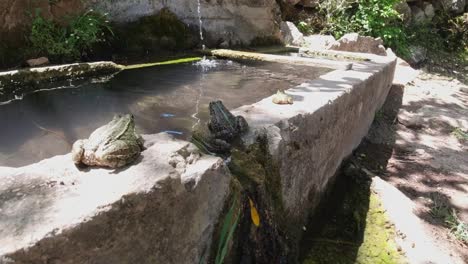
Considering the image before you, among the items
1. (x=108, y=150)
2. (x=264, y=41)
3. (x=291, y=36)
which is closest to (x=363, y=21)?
(x=291, y=36)

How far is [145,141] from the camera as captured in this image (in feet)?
8.02

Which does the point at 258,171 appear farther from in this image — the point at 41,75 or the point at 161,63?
the point at 161,63

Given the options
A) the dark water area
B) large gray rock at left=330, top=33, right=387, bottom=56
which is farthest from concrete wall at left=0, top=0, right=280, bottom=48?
large gray rock at left=330, top=33, right=387, bottom=56

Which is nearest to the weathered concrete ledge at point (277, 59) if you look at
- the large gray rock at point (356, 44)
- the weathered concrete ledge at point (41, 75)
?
the weathered concrete ledge at point (41, 75)

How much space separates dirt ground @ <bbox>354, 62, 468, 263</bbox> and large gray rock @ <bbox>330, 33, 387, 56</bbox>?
1.11m

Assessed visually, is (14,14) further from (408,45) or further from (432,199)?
(408,45)

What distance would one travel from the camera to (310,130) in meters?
3.47

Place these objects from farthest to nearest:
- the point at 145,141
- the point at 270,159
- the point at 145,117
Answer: the point at 145,117, the point at 270,159, the point at 145,141

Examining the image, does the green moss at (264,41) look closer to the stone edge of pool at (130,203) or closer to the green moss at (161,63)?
the green moss at (161,63)

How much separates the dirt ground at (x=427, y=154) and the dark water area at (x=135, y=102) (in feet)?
5.59

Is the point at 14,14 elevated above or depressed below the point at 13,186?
above

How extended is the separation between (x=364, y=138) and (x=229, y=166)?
413cm

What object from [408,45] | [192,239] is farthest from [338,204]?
[408,45]

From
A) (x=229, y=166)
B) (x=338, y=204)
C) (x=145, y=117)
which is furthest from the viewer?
(x=338, y=204)
